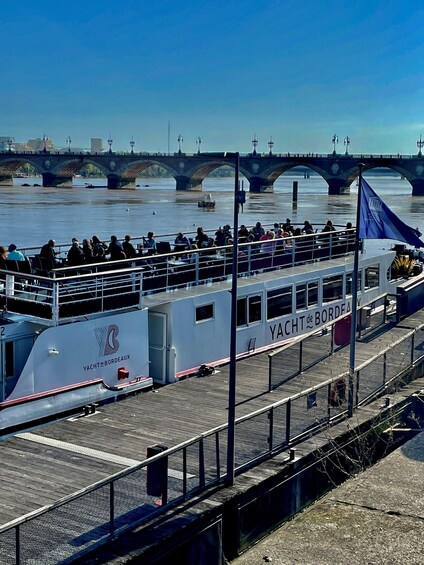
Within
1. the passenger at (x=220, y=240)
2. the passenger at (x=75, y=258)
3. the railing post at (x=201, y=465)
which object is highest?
the passenger at (x=220, y=240)

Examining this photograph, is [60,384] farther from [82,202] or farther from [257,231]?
[82,202]

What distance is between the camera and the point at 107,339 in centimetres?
1503

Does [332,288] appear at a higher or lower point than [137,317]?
lower

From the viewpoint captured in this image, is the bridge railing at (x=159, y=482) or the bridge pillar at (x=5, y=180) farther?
the bridge pillar at (x=5, y=180)

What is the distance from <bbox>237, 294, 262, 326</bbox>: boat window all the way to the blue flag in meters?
3.84

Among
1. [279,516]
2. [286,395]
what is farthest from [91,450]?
[286,395]

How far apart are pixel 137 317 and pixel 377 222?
464cm

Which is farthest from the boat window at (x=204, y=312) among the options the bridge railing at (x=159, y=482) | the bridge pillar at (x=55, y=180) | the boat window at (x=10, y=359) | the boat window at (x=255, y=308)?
the bridge pillar at (x=55, y=180)

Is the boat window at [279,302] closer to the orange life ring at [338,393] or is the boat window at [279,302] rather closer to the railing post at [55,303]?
the orange life ring at [338,393]

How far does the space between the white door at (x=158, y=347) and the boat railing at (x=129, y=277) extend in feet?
2.08

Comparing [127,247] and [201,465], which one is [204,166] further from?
[201,465]

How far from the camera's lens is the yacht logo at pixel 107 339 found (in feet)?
48.8

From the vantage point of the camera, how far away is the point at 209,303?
17.1 m

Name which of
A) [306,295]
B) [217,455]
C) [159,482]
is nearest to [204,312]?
[306,295]
